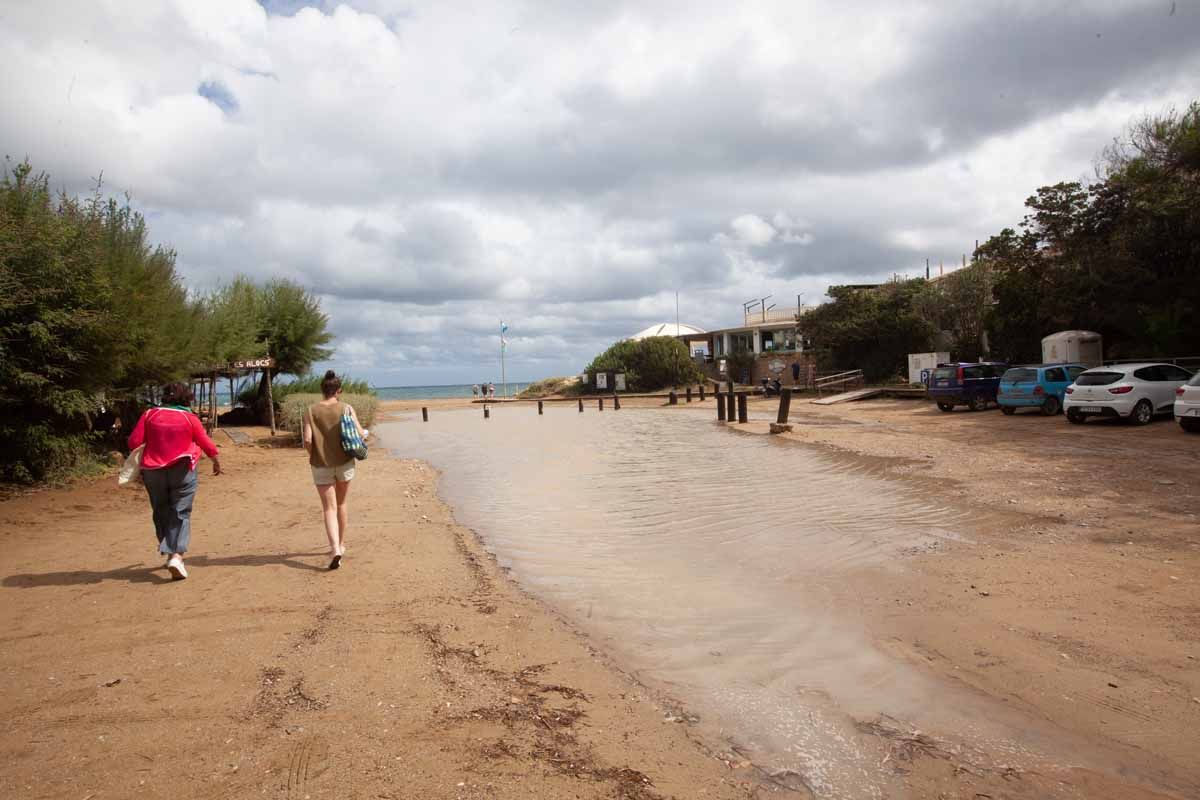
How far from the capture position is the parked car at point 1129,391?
16.7m

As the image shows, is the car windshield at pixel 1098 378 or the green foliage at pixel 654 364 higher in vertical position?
the green foliage at pixel 654 364

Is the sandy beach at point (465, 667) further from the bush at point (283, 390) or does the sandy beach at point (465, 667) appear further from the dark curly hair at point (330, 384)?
the bush at point (283, 390)

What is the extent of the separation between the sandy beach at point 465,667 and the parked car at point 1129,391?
942 cm

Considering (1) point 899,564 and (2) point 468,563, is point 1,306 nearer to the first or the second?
(2) point 468,563

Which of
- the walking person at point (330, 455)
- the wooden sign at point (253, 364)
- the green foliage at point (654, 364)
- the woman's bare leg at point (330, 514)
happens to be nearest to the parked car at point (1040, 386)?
the walking person at point (330, 455)

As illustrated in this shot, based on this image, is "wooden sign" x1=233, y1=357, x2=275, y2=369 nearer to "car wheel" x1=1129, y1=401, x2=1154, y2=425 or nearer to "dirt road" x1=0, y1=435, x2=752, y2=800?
"dirt road" x1=0, y1=435, x2=752, y2=800

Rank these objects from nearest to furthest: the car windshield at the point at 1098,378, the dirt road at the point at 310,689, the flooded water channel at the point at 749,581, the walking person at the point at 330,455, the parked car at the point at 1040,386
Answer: the dirt road at the point at 310,689, the flooded water channel at the point at 749,581, the walking person at the point at 330,455, the car windshield at the point at 1098,378, the parked car at the point at 1040,386

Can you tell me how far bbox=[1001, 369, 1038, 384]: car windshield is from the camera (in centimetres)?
2073

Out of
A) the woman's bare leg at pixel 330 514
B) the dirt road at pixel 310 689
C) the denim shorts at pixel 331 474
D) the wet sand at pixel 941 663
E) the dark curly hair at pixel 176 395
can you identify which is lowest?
the wet sand at pixel 941 663

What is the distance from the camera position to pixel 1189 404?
556 inches

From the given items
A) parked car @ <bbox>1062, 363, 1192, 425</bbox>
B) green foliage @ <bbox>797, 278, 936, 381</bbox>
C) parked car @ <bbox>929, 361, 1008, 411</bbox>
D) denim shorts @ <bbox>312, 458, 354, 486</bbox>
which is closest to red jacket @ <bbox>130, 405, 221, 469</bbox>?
denim shorts @ <bbox>312, 458, 354, 486</bbox>

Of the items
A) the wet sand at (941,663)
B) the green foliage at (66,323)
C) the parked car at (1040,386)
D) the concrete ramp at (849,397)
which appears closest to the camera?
the wet sand at (941,663)

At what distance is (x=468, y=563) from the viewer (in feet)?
23.4

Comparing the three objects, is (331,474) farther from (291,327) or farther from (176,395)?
(291,327)
